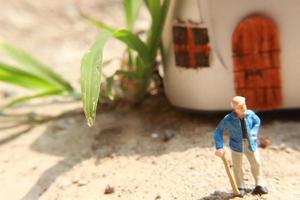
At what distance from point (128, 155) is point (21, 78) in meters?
0.53

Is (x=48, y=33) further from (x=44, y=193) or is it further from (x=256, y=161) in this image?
(x=256, y=161)

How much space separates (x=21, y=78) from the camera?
209cm

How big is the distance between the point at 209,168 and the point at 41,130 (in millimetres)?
676

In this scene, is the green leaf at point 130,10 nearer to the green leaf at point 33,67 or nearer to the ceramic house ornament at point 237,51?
the ceramic house ornament at point 237,51

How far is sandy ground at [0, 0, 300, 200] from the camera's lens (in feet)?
5.07

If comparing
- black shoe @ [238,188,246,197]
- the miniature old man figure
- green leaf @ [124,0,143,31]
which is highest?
green leaf @ [124,0,143,31]

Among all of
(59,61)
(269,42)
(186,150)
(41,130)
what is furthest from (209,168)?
(59,61)

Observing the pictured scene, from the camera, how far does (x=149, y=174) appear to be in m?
1.64

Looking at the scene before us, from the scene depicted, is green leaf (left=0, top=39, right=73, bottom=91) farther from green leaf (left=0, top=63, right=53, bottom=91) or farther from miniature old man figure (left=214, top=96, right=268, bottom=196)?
miniature old man figure (left=214, top=96, right=268, bottom=196)

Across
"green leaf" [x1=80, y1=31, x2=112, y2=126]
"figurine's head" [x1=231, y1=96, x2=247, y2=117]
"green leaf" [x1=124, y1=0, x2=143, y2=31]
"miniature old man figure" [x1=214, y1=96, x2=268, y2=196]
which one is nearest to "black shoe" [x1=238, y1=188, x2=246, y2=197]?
"miniature old man figure" [x1=214, y1=96, x2=268, y2=196]

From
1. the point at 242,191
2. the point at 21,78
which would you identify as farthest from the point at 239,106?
the point at 21,78

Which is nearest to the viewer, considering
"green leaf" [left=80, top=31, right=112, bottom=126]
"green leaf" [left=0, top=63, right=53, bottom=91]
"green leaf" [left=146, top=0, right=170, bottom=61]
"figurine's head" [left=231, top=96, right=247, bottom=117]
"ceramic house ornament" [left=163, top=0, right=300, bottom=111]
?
"figurine's head" [left=231, top=96, right=247, bottom=117]

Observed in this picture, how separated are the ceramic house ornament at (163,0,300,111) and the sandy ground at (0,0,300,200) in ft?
0.28

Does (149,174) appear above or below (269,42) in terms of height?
below
